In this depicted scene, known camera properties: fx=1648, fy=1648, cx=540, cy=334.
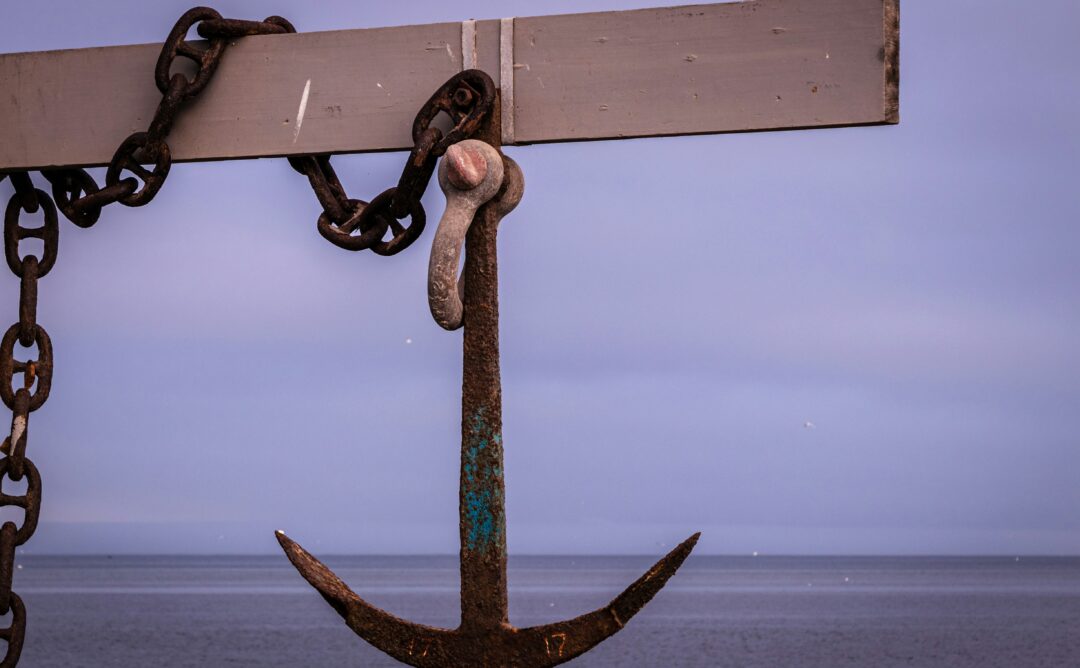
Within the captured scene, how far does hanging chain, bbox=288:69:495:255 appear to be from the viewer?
3863 millimetres

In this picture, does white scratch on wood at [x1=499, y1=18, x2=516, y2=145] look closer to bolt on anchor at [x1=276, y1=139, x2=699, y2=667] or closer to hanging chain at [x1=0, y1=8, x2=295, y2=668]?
bolt on anchor at [x1=276, y1=139, x2=699, y2=667]

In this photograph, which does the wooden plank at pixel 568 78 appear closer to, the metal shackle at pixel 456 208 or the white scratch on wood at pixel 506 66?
the white scratch on wood at pixel 506 66

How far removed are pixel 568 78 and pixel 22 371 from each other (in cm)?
187

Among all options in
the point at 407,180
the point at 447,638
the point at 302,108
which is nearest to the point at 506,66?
the point at 407,180

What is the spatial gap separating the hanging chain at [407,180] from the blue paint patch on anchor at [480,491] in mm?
597

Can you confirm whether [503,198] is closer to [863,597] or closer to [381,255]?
[381,255]

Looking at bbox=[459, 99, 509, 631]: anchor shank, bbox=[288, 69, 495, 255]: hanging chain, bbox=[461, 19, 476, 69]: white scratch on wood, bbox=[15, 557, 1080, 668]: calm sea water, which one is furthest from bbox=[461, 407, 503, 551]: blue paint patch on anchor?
bbox=[15, 557, 1080, 668]: calm sea water

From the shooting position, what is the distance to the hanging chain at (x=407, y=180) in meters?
3.86

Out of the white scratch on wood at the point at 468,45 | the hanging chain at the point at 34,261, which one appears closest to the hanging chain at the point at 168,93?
the hanging chain at the point at 34,261

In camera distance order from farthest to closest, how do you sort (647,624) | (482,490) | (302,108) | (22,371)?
(647,624) → (22,371) → (302,108) → (482,490)

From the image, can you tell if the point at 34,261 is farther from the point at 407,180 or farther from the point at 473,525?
the point at 473,525

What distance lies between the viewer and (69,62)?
14.5 feet

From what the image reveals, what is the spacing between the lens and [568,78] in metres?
3.94

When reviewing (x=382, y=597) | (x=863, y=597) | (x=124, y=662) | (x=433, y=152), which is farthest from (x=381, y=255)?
(x=863, y=597)
